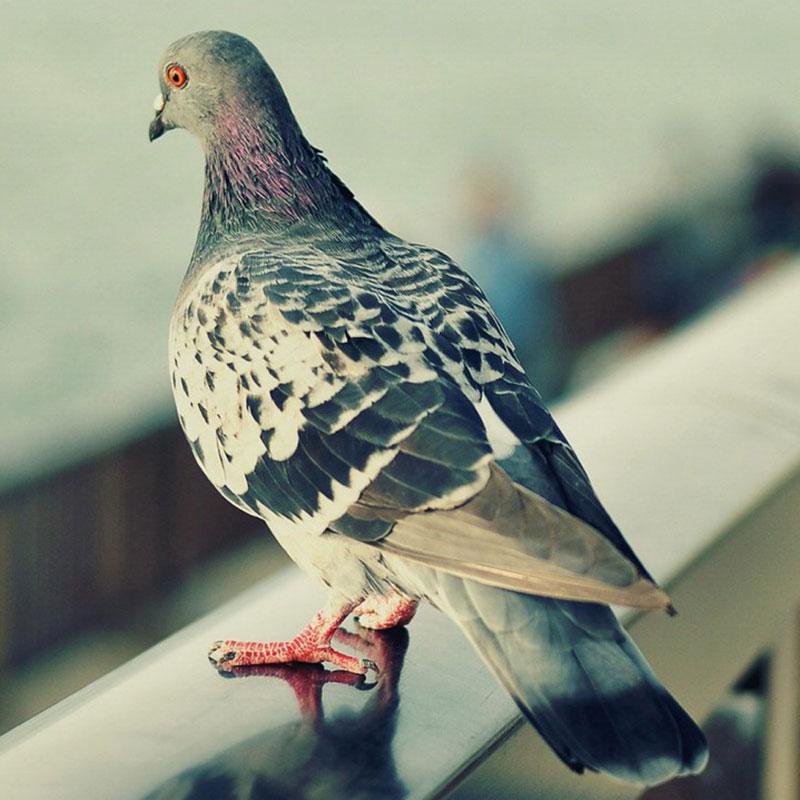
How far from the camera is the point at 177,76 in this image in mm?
2041

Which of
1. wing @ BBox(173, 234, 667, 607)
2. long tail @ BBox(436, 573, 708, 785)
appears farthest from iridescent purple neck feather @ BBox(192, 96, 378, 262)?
long tail @ BBox(436, 573, 708, 785)

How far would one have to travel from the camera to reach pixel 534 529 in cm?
146

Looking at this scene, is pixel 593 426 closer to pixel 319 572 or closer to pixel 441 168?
pixel 319 572

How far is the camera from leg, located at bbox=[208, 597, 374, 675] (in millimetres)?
1455

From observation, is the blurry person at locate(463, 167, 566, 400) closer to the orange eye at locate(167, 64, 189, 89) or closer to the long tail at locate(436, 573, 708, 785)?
the orange eye at locate(167, 64, 189, 89)

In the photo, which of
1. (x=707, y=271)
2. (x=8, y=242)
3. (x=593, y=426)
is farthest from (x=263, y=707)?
(x=8, y=242)

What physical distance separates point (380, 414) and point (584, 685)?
49 cm

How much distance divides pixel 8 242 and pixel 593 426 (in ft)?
45.2

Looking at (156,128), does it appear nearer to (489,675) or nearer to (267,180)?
(267,180)

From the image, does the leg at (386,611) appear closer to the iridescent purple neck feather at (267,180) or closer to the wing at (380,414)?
the wing at (380,414)

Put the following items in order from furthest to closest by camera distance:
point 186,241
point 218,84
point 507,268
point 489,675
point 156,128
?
point 186,241 < point 507,268 < point 156,128 < point 218,84 < point 489,675

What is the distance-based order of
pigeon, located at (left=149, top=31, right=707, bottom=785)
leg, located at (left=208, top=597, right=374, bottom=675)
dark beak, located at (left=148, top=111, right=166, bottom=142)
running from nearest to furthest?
1. pigeon, located at (left=149, top=31, right=707, bottom=785)
2. leg, located at (left=208, top=597, right=374, bottom=675)
3. dark beak, located at (left=148, top=111, right=166, bottom=142)

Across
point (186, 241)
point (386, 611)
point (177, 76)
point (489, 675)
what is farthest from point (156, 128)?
point (186, 241)

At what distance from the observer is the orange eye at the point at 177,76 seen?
2.03 m
